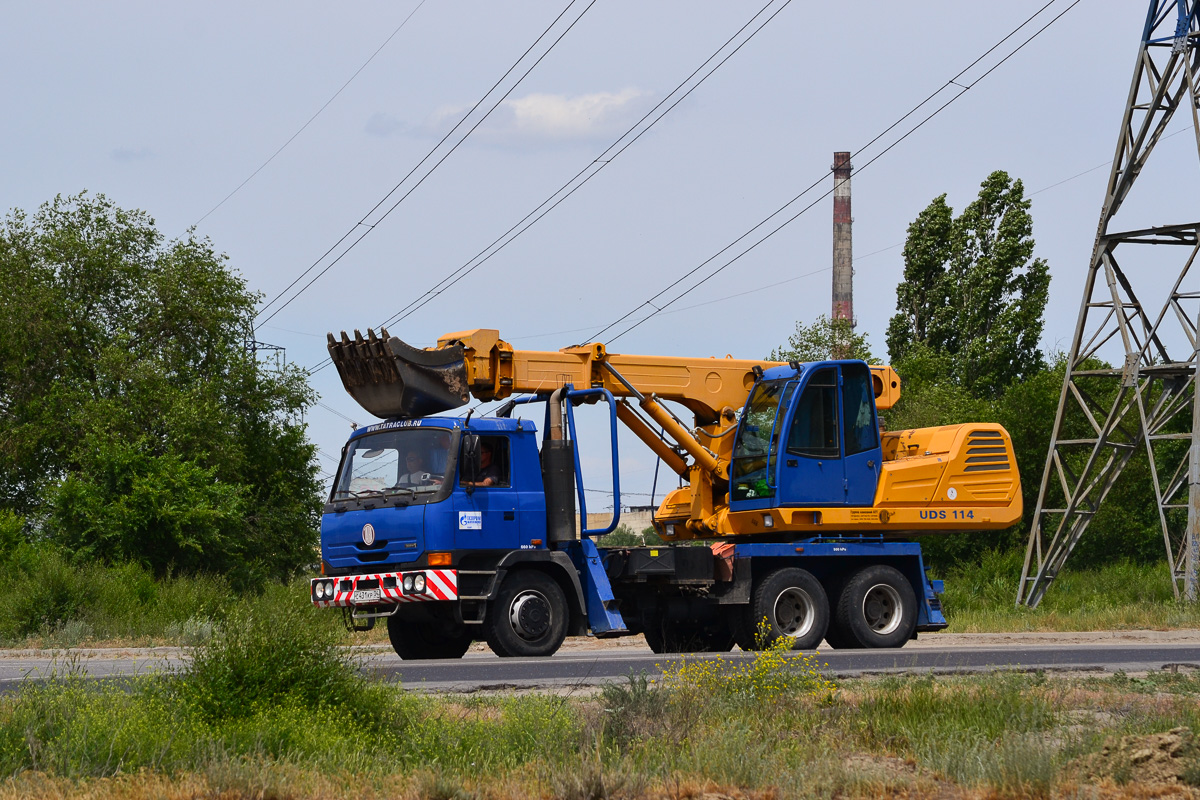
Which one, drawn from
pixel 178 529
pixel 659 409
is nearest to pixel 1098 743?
pixel 659 409

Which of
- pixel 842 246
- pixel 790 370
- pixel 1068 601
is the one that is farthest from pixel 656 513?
pixel 842 246

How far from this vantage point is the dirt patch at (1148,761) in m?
7.66

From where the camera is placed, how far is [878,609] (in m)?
18.2

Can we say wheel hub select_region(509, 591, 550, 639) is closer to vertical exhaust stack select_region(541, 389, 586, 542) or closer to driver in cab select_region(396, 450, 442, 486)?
vertical exhaust stack select_region(541, 389, 586, 542)

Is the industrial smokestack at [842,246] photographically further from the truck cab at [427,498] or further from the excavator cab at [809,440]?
the truck cab at [427,498]

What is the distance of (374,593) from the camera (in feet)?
50.9

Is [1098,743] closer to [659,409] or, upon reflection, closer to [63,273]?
[659,409]

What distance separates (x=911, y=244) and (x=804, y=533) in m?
38.0

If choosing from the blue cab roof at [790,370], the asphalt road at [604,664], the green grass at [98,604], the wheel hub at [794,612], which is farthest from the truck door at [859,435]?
the green grass at [98,604]

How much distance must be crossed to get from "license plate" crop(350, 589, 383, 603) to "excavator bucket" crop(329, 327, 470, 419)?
2.07m

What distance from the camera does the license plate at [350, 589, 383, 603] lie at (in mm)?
15477

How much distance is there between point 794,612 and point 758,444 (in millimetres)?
2131

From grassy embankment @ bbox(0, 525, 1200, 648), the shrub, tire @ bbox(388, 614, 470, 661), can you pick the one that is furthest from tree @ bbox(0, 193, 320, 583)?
the shrub

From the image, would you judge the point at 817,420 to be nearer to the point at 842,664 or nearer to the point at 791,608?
the point at 791,608
